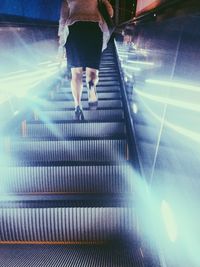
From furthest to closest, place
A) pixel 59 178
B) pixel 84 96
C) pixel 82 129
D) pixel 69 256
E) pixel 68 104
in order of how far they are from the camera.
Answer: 1. pixel 84 96
2. pixel 68 104
3. pixel 82 129
4. pixel 59 178
5. pixel 69 256

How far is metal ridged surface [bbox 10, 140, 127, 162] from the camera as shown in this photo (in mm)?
3121

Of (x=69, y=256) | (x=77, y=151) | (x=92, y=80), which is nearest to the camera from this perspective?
(x=69, y=256)

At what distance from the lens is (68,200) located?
2.13 metres

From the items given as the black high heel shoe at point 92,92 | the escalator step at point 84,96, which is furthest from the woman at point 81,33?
the escalator step at point 84,96

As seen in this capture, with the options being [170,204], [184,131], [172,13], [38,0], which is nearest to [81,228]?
[170,204]

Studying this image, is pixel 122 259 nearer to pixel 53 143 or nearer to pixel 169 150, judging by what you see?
pixel 169 150

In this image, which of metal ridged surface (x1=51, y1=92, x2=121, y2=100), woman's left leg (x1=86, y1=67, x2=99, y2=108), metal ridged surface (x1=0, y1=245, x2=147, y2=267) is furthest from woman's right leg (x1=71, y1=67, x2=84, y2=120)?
metal ridged surface (x1=0, y1=245, x2=147, y2=267)

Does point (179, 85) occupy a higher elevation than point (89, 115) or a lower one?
higher

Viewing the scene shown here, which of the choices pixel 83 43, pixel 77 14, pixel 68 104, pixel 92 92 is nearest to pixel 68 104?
pixel 68 104

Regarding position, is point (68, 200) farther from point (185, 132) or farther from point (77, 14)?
point (77, 14)

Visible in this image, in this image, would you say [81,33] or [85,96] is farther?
[85,96]

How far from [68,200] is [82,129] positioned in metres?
1.69

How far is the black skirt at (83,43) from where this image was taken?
3.89m

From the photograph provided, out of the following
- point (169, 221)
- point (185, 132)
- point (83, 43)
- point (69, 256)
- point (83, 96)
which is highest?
point (185, 132)
